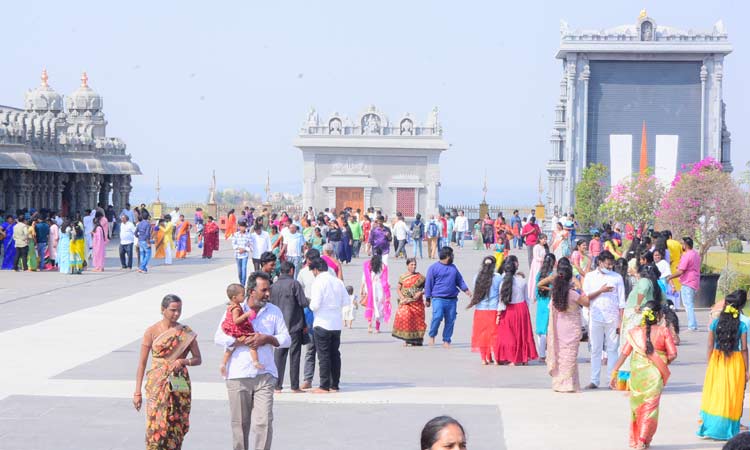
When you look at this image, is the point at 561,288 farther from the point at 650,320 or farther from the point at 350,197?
the point at 350,197

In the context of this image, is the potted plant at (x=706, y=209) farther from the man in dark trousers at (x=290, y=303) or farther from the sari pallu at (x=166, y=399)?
the sari pallu at (x=166, y=399)

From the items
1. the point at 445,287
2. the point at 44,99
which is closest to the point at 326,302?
the point at 445,287

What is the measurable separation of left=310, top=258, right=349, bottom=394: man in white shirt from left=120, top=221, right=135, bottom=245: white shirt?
18.0m

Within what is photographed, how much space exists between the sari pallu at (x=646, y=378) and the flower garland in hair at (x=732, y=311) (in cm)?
57

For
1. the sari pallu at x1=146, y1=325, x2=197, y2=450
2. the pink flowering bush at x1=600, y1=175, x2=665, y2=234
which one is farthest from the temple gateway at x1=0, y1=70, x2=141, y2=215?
the sari pallu at x1=146, y1=325, x2=197, y2=450

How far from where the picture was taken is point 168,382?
9.04m

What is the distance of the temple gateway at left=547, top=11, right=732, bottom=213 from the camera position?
65.1 metres

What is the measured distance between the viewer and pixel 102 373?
14.2m

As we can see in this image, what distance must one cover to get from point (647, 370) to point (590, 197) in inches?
1918

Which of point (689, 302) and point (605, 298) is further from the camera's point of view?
point (689, 302)

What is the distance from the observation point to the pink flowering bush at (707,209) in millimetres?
25875

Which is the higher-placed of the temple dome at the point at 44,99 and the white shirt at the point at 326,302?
the temple dome at the point at 44,99

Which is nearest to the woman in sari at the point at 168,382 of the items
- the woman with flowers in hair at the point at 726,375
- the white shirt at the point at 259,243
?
the woman with flowers in hair at the point at 726,375

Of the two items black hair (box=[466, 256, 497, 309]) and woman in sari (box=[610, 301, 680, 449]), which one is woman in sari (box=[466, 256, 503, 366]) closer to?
black hair (box=[466, 256, 497, 309])
